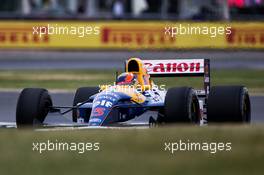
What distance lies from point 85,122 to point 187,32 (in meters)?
15.6

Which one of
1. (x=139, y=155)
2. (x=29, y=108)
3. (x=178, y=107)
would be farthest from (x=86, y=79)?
(x=139, y=155)

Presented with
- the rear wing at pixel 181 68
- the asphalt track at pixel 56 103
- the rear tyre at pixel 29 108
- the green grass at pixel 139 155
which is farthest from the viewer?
the asphalt track at pixel 56 103

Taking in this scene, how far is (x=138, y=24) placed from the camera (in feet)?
95.7

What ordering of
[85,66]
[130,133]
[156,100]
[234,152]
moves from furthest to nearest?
[85,66] < [156,100] < [130,133] < [234,152]

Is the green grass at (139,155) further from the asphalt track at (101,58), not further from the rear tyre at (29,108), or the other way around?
the asphalt track at (101,58)

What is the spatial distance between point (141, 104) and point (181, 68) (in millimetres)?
1333

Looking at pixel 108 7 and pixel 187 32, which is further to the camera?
pixel 108 7

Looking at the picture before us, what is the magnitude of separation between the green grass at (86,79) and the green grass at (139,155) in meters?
9.59

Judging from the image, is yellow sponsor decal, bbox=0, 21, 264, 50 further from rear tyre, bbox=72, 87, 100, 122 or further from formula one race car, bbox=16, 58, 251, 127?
formula one race car, bbox=16, 58, 251, 127

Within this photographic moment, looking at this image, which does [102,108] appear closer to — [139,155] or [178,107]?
[178,107]

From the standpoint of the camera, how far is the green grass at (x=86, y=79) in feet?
67.2

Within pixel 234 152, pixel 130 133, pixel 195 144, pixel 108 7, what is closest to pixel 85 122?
pixel 130 133

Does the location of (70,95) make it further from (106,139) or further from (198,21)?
(198,21)

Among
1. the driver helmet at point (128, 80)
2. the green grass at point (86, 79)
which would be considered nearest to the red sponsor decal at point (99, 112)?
the driver helmet at point (128, 80)
